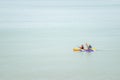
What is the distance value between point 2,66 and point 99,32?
1684 cm

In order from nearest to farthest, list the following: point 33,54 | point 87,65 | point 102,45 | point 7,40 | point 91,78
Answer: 1. point 91,78
2. point 87,65
3. point 33,54
4. point 102,45
5. point 7,40

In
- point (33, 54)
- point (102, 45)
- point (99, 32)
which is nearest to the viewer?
point (33, 54)

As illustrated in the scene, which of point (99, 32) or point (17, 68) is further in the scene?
point (99, 32)

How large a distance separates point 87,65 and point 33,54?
16.1ft

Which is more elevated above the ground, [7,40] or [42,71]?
[7,40]

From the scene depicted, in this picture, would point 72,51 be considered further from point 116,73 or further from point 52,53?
point 116,73

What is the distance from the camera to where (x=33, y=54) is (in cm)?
2605

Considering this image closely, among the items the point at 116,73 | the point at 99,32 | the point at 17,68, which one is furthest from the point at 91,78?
the point at 99,32

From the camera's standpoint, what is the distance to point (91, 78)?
19.6 metres

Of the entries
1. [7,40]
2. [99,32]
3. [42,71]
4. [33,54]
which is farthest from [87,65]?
[99,32]

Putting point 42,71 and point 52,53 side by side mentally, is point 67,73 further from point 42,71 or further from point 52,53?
point 52,53

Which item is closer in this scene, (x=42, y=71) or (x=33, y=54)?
(x=42, y=71)

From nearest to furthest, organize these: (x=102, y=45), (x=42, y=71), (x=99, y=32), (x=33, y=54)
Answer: (x=42, y=71)
(x=33, y=54)
(x=102, y=45)
(x=99, y=32)

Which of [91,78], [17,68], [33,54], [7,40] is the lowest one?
[91,78]
